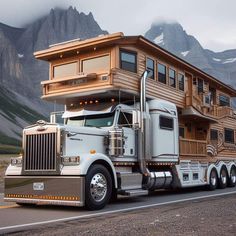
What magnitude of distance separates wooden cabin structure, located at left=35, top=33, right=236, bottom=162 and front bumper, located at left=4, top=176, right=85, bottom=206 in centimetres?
376

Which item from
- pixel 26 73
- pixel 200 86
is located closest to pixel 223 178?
pixel 200 86

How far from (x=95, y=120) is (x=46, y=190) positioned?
10.4 ft

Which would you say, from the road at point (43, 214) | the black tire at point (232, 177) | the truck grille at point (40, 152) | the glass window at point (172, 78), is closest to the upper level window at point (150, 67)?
the glass window at point (172, 78)

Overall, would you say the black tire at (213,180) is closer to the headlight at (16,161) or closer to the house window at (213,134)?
the house window at (213,134)

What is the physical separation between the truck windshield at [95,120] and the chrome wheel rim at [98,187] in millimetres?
2209

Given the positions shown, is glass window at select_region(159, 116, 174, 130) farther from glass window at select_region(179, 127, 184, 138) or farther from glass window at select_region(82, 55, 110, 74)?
glass window at select_region(179, 127, 184, 138)

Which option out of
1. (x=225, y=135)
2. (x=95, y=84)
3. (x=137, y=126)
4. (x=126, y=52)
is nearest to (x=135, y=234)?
(x=137, y=126)

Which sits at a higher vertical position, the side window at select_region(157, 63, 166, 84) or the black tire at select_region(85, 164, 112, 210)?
the side window at select_region(157, 63, 166, 84)

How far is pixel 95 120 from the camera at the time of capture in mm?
13586

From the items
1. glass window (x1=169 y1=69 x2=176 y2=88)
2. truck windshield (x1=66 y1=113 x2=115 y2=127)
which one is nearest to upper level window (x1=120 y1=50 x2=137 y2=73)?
truck windshield (x1=66 y1=113 x2=115 y2=127)

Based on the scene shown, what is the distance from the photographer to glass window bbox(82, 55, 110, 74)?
14750 millimetres

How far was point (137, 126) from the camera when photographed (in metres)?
13.5

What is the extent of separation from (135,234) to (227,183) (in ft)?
45.6

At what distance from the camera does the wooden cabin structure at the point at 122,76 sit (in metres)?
14.3
